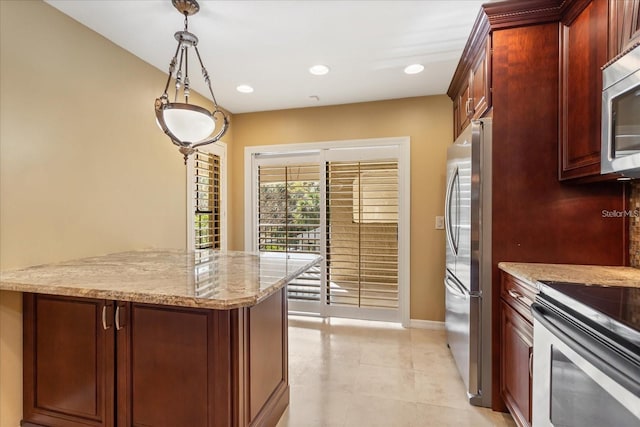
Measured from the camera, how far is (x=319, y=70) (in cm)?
272

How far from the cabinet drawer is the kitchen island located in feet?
4.01

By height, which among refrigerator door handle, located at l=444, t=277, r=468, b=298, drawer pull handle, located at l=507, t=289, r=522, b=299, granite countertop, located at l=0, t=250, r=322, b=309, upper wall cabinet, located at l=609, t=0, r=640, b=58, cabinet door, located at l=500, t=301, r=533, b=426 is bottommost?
cabinet door, located at l=500, t=301, r=533, b=426

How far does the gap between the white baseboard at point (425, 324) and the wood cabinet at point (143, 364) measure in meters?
2.06

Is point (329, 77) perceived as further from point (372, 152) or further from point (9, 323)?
point (9, 323)

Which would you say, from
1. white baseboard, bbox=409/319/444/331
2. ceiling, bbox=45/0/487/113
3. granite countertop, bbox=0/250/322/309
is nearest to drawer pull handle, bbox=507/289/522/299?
granite countertop, bbox=0/250/322/309

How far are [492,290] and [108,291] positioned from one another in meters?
2.14

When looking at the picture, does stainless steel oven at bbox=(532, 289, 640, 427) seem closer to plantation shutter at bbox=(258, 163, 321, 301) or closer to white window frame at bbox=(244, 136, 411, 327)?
white window frame at bbox=(244, 136, 411, 327)

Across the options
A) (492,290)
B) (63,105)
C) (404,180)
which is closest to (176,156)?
(63,105)

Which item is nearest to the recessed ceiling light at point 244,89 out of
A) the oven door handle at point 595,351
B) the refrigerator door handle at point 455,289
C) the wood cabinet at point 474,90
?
the wood cabinet at point 474,90

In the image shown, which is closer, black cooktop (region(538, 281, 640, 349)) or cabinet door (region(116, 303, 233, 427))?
black cooktop (region(538, 281, 640, 349))

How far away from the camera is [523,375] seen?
1.66 m

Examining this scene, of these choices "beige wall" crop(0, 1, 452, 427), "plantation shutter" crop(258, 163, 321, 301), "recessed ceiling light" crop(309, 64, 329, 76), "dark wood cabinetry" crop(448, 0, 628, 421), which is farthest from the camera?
"plantation shutter" crop(258, 163, 321, 301)

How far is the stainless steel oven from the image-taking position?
35.3 inches

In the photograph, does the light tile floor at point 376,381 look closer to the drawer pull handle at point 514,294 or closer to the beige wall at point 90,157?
the beige wall at point 90,157
